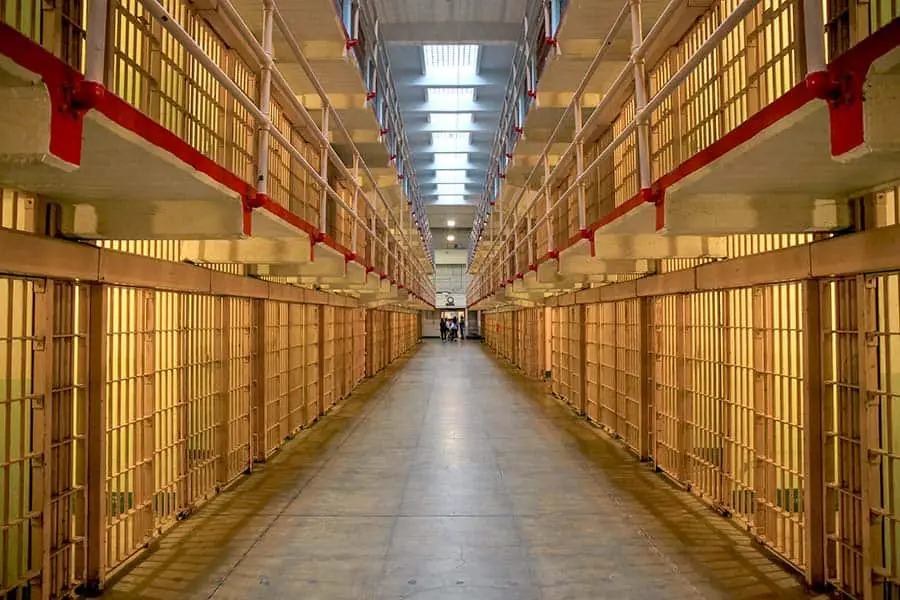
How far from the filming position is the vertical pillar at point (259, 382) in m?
7.11

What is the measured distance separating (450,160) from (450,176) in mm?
2518

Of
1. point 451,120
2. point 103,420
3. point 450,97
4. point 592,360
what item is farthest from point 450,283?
point 103,420

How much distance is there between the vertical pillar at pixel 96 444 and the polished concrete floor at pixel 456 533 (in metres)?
A: 0.21

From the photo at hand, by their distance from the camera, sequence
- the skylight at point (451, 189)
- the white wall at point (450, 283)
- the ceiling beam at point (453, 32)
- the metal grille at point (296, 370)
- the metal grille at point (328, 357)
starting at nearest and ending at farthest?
the metal grille at point (296, 370), the metal grille at point (328, 357), the ceiling beam at point (453, 32), the skylight at point (451, 189), the white wall at point (450, 283)

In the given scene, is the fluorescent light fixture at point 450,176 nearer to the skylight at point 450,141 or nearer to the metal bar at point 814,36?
the skylight at point 450,141

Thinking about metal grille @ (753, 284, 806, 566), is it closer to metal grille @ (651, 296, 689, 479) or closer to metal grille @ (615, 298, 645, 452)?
metal grille @ (651, 296, 689, 479)

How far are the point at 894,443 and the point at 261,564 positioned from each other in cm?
376

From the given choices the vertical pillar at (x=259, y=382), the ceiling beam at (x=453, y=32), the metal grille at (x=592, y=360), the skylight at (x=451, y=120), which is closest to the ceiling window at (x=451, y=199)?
the skylight at (x=451, y=120)

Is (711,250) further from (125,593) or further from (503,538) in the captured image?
(125,593)

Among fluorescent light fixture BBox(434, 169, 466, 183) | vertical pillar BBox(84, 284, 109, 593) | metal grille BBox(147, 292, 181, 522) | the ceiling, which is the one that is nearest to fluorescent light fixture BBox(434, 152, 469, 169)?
the ceiling

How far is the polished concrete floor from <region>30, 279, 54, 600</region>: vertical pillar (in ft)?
1.75

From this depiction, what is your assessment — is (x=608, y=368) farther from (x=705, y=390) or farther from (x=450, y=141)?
(x=450, y=141)

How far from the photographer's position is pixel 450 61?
1521 centimetres

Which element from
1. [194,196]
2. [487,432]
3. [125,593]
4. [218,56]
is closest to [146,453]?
[125,593]
